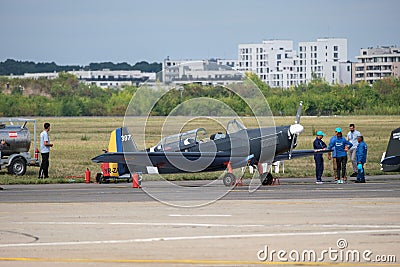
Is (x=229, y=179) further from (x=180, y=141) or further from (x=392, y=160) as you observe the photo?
(x=392, y=160)

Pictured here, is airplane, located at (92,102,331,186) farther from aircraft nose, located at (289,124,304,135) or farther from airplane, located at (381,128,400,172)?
airplane, located at (381,128,400,172)

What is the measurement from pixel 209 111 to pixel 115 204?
5936mm

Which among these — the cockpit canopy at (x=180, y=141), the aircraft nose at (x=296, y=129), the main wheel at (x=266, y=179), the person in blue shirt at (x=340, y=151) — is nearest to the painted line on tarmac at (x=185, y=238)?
the cockpit canopy at (x=180, y=141)

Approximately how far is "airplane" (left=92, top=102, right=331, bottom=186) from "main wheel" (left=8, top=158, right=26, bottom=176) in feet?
19.9

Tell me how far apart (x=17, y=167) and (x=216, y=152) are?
29.0 ft

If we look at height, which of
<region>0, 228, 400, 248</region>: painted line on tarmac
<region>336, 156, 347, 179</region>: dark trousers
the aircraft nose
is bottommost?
<region>0, 228, 400, 248</region>: painted line on tarmac

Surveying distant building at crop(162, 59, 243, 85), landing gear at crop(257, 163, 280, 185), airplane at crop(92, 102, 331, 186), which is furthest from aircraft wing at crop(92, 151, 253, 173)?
distant building at crop(162, 59, 243, 85)

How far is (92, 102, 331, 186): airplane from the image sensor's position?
24078 mm

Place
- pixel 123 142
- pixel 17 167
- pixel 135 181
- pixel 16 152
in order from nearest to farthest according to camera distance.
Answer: pixel 135 181, pixel 123 142, pixel 17 167, pixel 16 152

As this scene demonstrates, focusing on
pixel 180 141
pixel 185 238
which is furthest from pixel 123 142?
pixel 185 238

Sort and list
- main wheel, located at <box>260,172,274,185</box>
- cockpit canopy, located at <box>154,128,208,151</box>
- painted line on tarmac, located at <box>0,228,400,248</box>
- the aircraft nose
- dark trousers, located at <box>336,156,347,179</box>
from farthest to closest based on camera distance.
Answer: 1. dark trousers, located at <box>336,156,347,179</box>
2. the aircraft nose
3. main wheel, located at <box>260,172,274,185</box>
4. cockpit canopy, located at <box>154,128,208,151</box>
5. painted line on tarmac, located at <box>0,228,400,248</box>

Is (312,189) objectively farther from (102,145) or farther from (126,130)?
(102,145)

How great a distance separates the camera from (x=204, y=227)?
1484cm

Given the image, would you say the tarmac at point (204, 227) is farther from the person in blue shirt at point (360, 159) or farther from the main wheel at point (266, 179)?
the person in blue shirt at point (360, 159)
